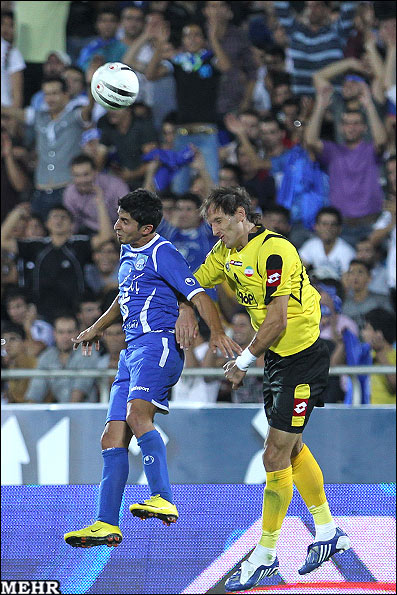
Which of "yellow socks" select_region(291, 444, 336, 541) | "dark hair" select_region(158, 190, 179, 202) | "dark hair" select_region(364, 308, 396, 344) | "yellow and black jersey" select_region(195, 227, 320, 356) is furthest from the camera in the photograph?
"dark hair" select_region(158, 190, 179, 202)

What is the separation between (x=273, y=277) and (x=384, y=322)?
3710 millimetres

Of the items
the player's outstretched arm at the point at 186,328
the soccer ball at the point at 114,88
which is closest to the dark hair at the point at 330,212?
the soccer ball at the point at 114,88

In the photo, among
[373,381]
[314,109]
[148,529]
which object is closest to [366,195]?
[314,109]

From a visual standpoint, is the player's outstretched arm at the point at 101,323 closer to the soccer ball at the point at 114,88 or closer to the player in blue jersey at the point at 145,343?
the player in blue jersey at the point at 145,343

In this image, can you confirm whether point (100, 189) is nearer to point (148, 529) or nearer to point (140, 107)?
point (140, 107)

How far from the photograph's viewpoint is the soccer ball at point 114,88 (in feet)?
19.2

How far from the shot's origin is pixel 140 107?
10.4 meters

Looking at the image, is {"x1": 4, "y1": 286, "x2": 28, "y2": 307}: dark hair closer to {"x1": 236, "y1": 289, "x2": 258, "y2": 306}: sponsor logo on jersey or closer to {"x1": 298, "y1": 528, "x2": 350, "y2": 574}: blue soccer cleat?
{"x1": 236, "y1": 289, "x2": 258, "y2": 306}: sponsor logo on jersey

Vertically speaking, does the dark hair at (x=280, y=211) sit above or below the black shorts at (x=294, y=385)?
above

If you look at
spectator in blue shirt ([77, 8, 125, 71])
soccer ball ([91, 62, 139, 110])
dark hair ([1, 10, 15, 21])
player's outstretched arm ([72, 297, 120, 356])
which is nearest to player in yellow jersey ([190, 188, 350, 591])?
player's outstretched arm ([72, 297, 120, 356])

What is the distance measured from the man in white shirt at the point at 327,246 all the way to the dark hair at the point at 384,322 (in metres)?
0.75

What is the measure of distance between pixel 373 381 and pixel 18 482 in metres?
3.28

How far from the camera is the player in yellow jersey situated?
5.39m

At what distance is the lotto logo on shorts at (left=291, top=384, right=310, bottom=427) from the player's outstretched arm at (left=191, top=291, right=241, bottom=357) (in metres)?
0.55
